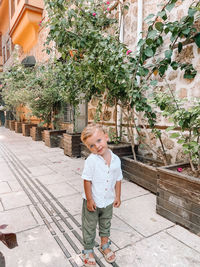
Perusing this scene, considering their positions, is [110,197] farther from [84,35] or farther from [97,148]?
[84,35]

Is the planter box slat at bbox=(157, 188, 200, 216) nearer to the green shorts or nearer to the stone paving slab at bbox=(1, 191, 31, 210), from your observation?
the green shorts

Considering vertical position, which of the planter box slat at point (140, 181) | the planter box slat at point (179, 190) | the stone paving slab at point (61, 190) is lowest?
the stone paving slab at point (61, 190)

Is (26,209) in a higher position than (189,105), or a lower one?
lower

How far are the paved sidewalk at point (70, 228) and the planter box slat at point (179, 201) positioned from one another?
28cm

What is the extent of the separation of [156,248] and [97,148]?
1.25 m

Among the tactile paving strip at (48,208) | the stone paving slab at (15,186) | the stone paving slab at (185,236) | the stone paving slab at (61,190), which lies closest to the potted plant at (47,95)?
the tactile paving strip at (48,208)

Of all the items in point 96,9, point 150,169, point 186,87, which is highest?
point 96,9

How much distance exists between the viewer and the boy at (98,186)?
1.76 meters

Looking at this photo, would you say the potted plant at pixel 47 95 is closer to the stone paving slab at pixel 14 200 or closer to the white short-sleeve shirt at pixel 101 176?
the stone paving slab at pixel 14 200

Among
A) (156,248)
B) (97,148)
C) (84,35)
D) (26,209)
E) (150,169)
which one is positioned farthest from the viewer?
(84,35)

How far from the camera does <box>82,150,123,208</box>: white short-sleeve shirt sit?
175 cm

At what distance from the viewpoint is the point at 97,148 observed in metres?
1.76

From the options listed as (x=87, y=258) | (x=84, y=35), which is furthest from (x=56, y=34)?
(x=87, y=258)

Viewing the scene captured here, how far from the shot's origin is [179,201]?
2451mm
